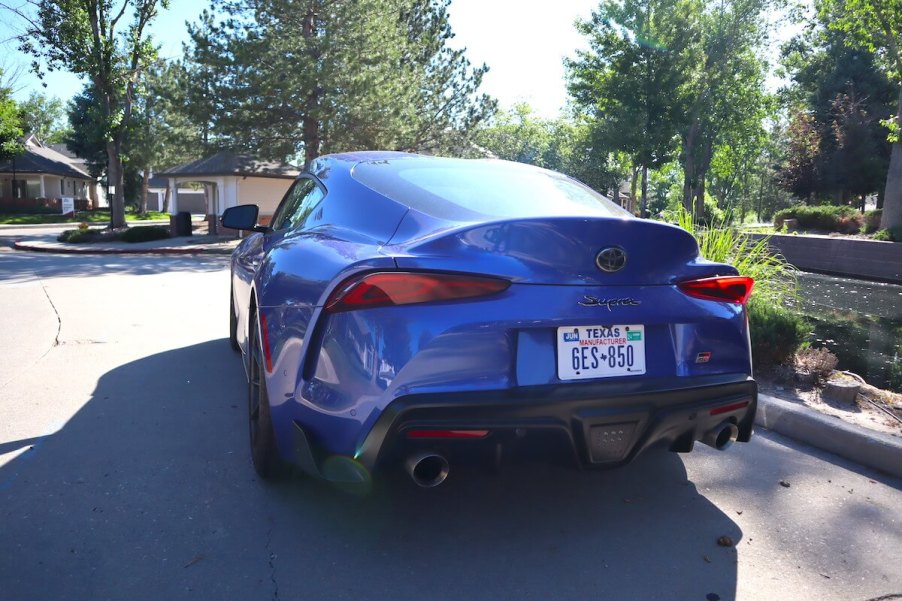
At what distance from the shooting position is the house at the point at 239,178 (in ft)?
105

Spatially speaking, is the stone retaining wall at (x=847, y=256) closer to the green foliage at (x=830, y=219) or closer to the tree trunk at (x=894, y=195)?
the tree trunk at (x=894, y=195)

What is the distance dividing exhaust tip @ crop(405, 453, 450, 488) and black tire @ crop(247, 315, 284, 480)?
2.92 ft

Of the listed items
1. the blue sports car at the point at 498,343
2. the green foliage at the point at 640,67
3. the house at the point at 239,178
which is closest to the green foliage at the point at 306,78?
the house at the point at 239,178

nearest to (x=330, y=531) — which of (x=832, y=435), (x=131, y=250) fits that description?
(x=832, y=435)

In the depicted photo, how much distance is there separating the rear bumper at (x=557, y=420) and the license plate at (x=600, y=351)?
0.06 metres

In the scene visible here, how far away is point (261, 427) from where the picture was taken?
337 cm

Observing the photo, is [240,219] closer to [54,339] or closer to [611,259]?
[611,259]

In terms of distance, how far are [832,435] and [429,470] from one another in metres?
2.78

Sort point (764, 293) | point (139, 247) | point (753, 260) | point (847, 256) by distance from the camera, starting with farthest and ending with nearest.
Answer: point (139, 247), point (847, 256), point (753, 260), point (764, 293)

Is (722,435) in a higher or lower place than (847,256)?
higher

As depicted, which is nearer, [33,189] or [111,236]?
[111,236]

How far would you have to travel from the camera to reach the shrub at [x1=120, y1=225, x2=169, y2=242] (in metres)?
25.3

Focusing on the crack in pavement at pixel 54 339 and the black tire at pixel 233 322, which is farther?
the black tire at pixel 233 322

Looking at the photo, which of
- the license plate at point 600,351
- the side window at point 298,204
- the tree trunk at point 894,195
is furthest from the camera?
the tree trunk at point 894,195
